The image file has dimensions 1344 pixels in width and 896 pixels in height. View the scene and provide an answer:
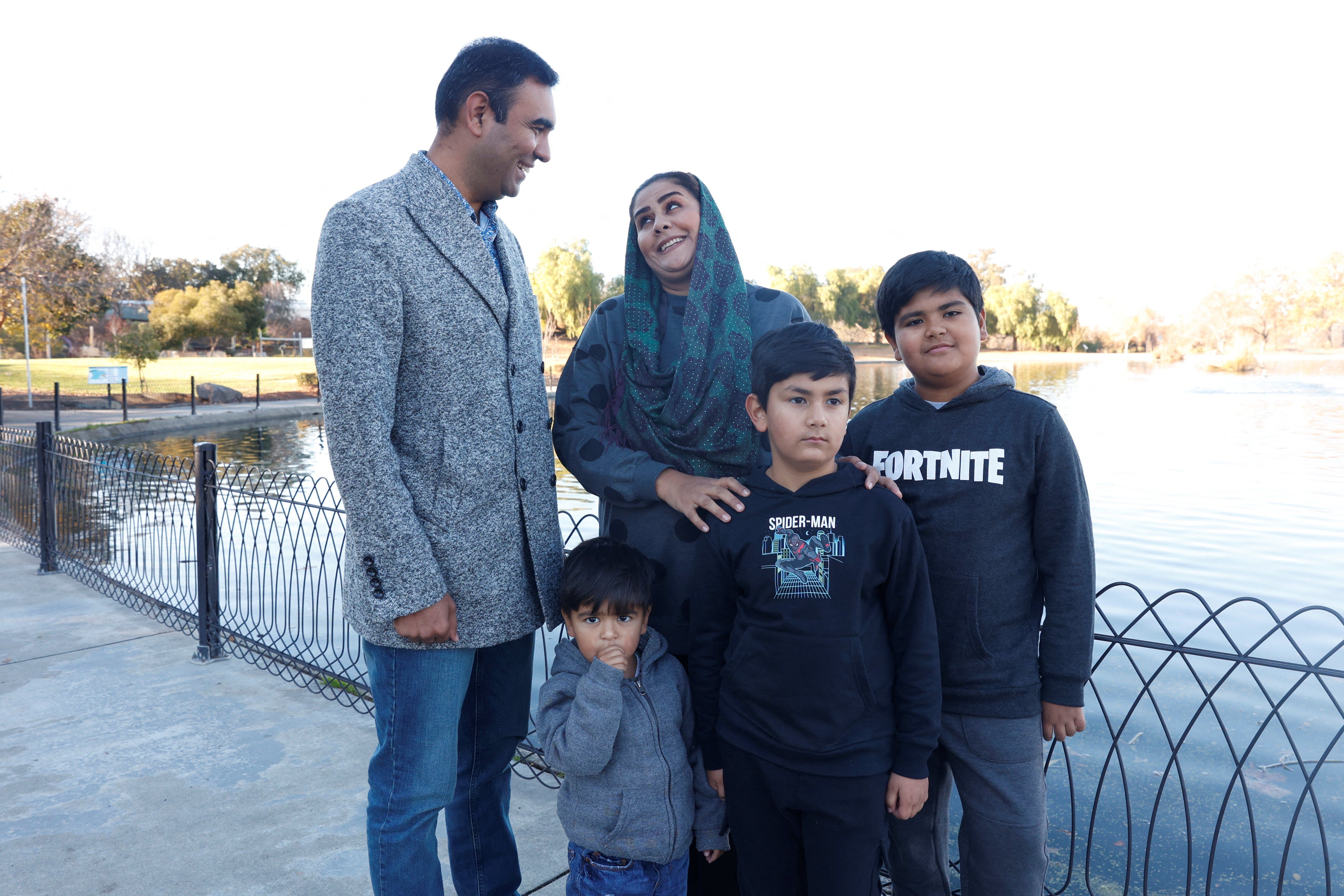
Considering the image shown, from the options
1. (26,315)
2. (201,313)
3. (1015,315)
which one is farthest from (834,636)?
(1015,315)

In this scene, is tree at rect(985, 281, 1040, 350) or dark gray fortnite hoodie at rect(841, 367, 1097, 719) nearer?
dark gray fortnite hoodie at rect(841, 367, 1097, 719)

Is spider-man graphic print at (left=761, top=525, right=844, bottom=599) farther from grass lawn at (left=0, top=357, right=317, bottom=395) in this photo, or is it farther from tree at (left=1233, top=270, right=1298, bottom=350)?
tree at (left=1233, top=270, right=1298, bottom=350)

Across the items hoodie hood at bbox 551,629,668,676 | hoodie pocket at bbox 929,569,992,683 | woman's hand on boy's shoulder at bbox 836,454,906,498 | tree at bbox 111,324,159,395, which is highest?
tree at bbox 111,324,159,395

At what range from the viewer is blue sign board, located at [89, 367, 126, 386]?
19125 mm

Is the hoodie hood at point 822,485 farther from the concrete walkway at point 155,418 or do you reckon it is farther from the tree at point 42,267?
the tree at point 42,267

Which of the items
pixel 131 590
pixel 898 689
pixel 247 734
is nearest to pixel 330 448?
pixel 898 689

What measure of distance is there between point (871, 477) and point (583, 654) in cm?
78

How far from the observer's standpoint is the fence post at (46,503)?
19.6 ft

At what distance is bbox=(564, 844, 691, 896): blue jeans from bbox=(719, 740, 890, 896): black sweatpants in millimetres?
197

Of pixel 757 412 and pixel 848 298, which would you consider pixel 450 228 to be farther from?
pixel 848 298

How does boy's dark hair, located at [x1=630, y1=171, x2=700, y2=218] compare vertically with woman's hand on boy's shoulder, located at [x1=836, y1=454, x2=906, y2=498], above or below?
above

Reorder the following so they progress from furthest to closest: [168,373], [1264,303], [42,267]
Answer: [1264,303] < [168,373] < [42,267]

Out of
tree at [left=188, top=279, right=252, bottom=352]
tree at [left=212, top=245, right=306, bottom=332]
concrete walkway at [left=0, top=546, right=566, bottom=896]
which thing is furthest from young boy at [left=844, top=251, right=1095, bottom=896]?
tree at [left=212, top=245, right=306, bottom=332]

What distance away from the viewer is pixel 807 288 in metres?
64.0
